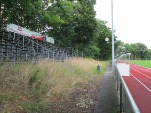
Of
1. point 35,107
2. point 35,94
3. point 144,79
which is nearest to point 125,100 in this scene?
point 35,107

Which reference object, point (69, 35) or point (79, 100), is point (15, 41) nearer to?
point (79, 100)

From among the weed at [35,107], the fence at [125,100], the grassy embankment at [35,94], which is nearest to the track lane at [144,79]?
the grassy embankment at [35,94]

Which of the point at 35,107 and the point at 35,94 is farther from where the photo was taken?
the point at 35,94

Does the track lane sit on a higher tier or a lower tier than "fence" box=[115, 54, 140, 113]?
lower

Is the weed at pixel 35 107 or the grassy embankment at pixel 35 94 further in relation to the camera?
the grassy embankment at pixel 35 94

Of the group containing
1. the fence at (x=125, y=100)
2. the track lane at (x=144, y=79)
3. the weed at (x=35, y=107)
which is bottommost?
the track lane at (x=144, y=79)

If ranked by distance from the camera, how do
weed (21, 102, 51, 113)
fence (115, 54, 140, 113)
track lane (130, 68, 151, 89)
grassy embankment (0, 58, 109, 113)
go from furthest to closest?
1. track lane (130, 68, 151, 89)
2. grassy embankment (0, 58, 109, 113)
3. weed (21, 102, 51, 113)
4. fence (115, 54, 140, 113)

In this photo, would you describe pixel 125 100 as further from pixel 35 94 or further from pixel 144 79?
pixel 144 79

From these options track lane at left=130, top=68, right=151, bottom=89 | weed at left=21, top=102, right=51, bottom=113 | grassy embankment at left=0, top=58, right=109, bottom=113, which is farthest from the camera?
track lane at left=130, top=68, right=151, bottom=89

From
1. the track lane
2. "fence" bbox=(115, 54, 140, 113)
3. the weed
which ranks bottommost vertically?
the track lane

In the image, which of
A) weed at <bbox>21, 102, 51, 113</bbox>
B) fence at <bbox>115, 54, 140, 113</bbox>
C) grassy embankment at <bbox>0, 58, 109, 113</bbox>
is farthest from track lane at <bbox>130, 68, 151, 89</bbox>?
weed at <bbox>21, 102, 51, 113</bbox>

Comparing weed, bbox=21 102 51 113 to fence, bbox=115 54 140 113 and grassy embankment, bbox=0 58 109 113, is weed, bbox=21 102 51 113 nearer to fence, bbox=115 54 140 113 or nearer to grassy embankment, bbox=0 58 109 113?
grassy embankment, bbox=0 58 109 113

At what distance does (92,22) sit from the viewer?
154 ft

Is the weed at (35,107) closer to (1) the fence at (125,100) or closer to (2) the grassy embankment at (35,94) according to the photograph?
(2) the grassy embankment at (35,94)
